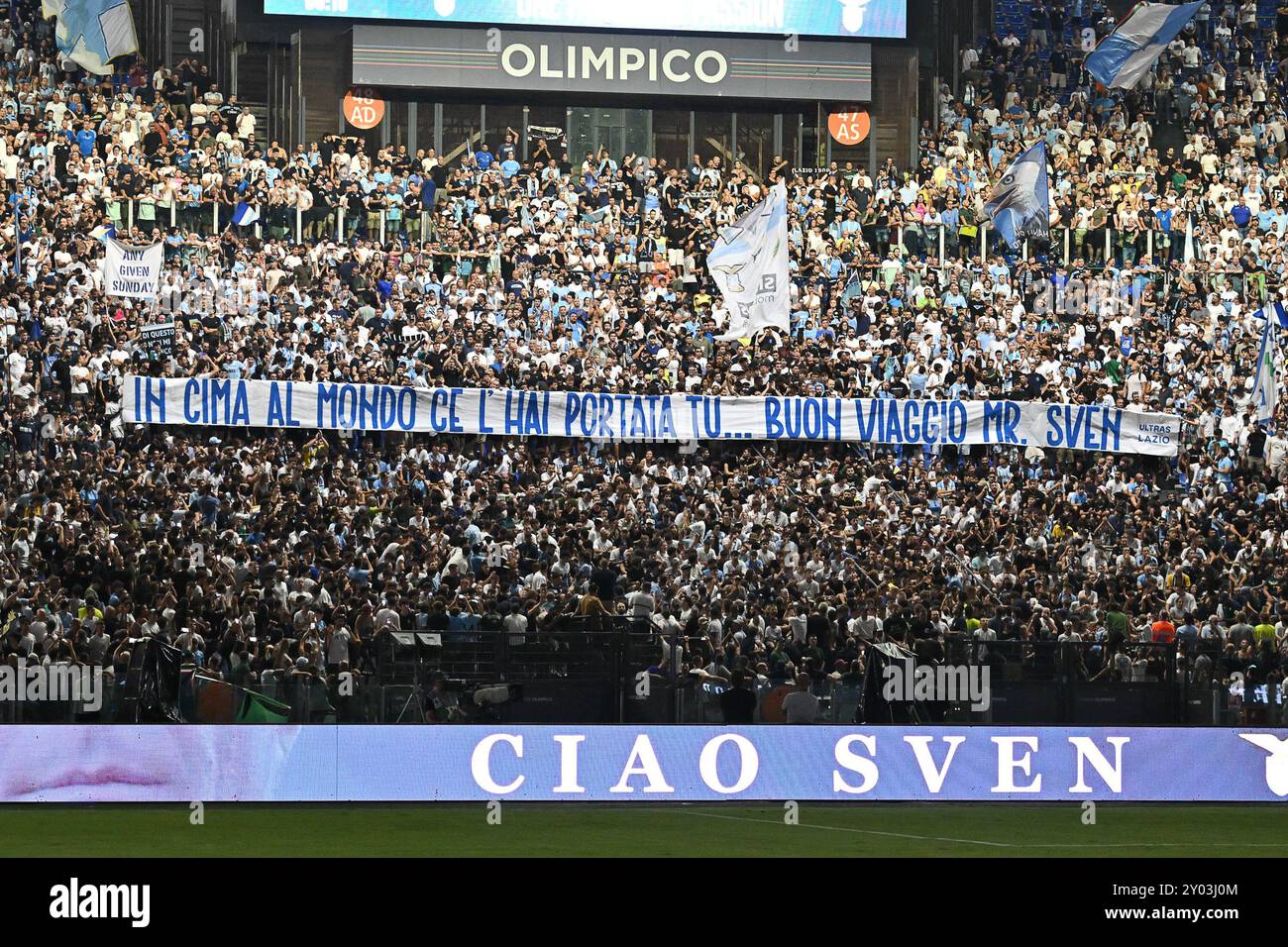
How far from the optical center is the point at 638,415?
3381 centimetres

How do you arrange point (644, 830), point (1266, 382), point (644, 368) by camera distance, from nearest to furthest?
point (644, 830) < point (644, 368) < point (1266, 382)

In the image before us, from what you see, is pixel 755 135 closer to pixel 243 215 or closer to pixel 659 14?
pixel 659 14

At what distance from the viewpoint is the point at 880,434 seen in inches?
1358

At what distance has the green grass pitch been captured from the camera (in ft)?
55.7

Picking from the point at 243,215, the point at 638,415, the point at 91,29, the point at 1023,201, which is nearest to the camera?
the point at 638,415

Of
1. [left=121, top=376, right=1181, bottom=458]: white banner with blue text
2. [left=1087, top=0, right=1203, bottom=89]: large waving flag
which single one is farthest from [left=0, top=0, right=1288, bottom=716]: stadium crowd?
[left=1087, top=0, right=1203, bottom=89]: large waving flag

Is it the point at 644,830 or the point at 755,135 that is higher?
the point at 755,135

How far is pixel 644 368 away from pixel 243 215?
25.8 ft

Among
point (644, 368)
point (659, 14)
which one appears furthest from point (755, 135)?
point (644, 368)

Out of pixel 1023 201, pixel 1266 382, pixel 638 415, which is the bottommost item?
pixel 638 415

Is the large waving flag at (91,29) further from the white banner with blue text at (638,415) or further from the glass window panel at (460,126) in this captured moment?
the white banner with blue text at (638,415)

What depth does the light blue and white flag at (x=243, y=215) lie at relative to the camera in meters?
36.8

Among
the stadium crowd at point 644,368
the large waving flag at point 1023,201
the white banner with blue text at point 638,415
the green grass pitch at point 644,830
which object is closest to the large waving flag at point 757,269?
the stadium crowd at point 644,368
